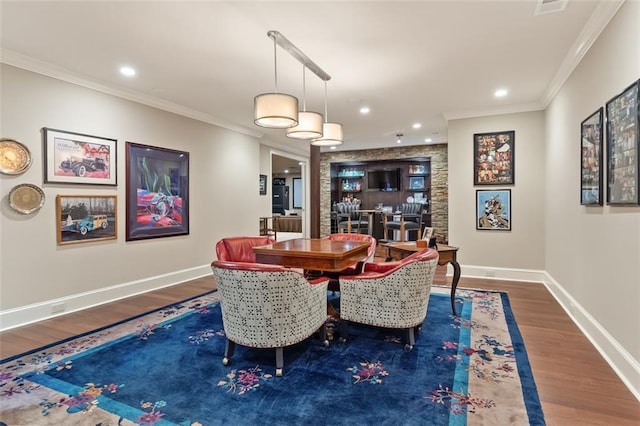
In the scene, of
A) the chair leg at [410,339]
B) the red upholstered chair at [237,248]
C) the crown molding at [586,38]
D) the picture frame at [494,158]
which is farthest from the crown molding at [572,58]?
the red upholstered chair at [237,248]

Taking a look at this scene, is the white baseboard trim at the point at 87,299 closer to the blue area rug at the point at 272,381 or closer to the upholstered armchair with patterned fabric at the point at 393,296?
the blue area rug at the point at 272,381

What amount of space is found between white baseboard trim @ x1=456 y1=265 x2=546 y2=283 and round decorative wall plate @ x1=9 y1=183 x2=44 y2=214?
5.62 m

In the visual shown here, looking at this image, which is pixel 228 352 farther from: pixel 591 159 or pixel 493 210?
pixel 493 210

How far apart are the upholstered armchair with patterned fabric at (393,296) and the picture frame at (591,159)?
151cm

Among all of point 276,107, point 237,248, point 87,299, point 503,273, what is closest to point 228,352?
point 237,248

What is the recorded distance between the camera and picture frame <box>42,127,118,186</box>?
358cm

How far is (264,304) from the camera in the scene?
226 centimetres

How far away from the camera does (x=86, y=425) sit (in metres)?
1.84

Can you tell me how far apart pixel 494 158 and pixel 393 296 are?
3675mm

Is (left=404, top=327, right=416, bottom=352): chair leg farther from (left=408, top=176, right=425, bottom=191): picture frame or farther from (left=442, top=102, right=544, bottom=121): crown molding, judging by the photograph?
(left=408, top=176, right=425, bottom=191): picture frame

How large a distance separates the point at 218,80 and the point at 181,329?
9.22 feet

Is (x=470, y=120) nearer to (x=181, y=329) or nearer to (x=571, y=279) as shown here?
(x=571, y=279)

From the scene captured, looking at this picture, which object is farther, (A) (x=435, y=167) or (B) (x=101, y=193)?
(A) (x=435, y=167)

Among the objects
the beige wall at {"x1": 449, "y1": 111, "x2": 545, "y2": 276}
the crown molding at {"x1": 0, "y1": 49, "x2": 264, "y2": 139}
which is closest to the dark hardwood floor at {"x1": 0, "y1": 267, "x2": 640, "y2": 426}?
the beige wall at {"x1": 449, "y1": 111, "x2": 545, "y2": 276}
